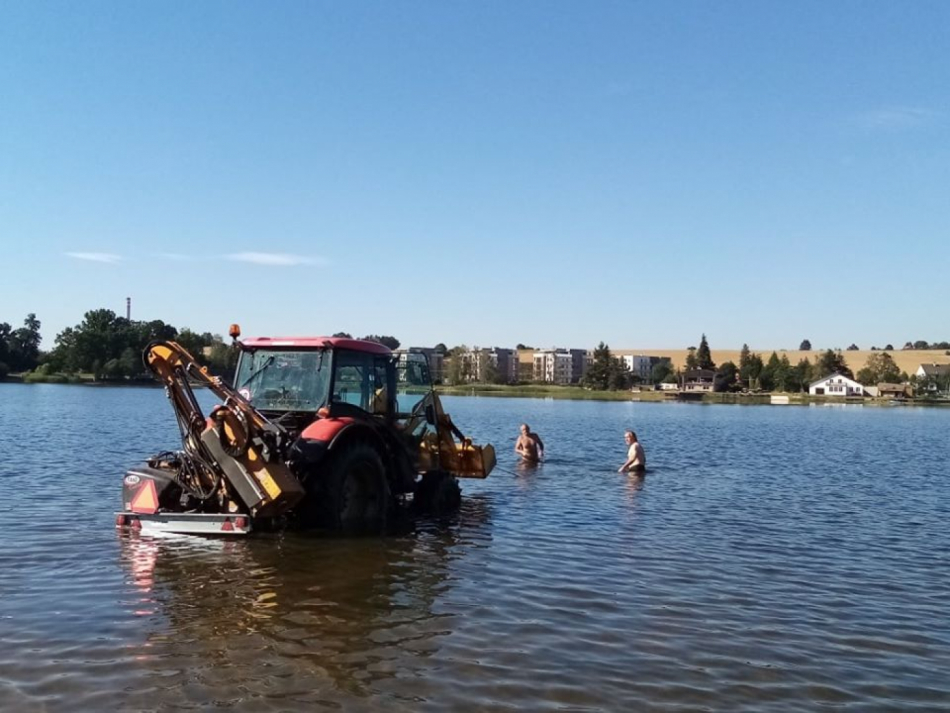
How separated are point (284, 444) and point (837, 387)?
134803 mm

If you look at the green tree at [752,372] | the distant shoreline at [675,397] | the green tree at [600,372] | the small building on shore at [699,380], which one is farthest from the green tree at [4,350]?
the green tree at [752,372]

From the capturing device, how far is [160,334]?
12950 centimetres

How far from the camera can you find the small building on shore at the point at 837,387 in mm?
130875

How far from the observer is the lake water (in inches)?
239

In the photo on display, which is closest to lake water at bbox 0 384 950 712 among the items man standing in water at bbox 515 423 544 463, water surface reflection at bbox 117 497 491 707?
water surface reflection at bbox 117 497 491 707

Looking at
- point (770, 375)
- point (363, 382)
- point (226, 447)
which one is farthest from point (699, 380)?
point (226, 447)

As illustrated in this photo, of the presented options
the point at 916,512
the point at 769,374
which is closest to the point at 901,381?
the point at 769,374

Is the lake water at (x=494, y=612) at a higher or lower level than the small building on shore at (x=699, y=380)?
lower

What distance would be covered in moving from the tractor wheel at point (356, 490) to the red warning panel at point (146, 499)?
1.90 meters

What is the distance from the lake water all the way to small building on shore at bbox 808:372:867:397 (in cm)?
12381

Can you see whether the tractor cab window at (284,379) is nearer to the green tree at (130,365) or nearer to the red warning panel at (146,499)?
the red warning panel at (146,499)

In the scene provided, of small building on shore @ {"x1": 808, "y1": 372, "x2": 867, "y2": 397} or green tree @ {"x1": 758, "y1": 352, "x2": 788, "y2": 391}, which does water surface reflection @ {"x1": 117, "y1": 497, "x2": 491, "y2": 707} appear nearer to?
A: small building on shore @ {"x1": 808, "y1": 372, "x2": 867, "y2": 397}

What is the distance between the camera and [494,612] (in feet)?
26.4

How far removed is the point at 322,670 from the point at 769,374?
146358 millimetres
